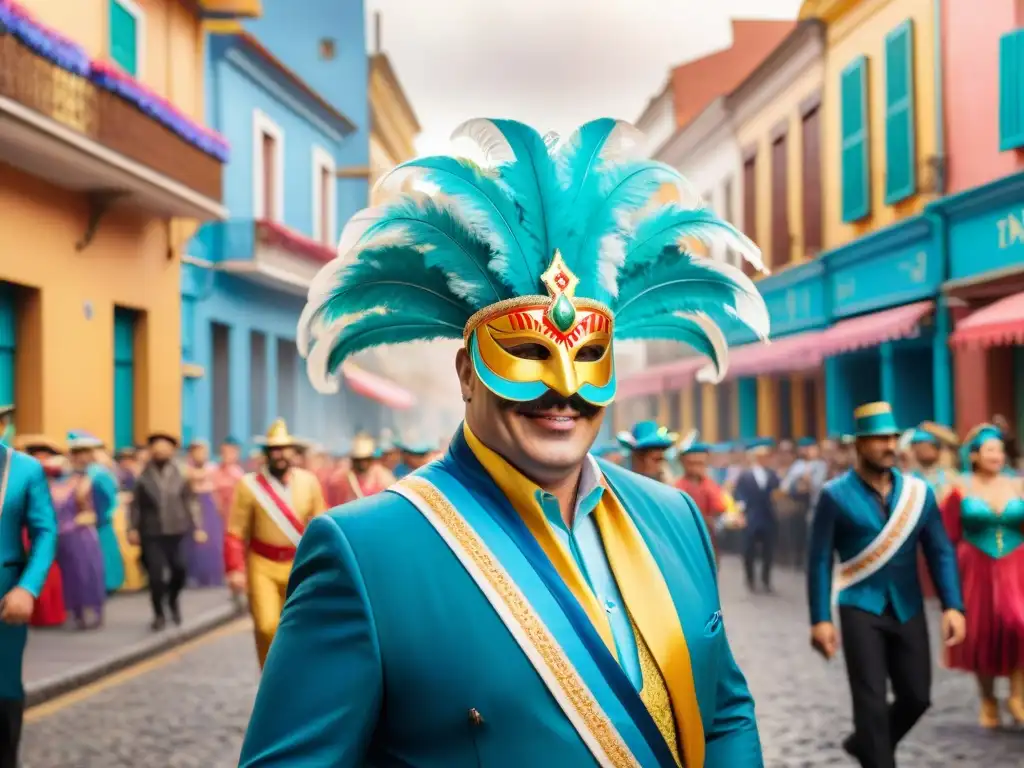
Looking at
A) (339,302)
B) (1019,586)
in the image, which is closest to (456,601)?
(339,302)

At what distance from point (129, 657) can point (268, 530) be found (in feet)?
9.95

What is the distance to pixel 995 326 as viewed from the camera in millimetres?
14000

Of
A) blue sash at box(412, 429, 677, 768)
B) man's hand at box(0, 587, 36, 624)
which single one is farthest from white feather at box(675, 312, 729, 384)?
man's hand at box(0, 587, 36, 624)

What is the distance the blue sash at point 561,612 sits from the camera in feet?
8.21

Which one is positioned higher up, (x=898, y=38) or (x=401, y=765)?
(x=898, y=38)

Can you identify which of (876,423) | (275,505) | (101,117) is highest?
(101,117)

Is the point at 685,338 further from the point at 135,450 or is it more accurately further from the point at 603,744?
the point at 135,450

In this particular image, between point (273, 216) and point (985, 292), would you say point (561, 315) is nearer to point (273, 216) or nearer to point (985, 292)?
point (985, 292)

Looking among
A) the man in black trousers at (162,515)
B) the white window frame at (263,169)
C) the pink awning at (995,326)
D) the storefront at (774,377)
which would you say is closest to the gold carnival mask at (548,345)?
the man in black trousers at (162,515)

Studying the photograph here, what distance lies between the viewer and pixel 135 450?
678 inches

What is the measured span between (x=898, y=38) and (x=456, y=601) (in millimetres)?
17657

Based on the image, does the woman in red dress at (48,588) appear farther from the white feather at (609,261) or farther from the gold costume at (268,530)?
the white feather at (609,261)

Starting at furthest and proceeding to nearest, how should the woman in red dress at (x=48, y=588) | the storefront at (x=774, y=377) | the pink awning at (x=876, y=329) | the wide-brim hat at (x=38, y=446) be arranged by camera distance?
1. the storefront at (x=774, y=377)
2. the pink awning at (x=876, y=329)
3. the wide-brim hat at (x=38, y=446)
4. the woman in red dress at (x=48, y=588)

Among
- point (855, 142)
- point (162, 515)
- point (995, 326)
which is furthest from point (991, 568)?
point (855, 142)
